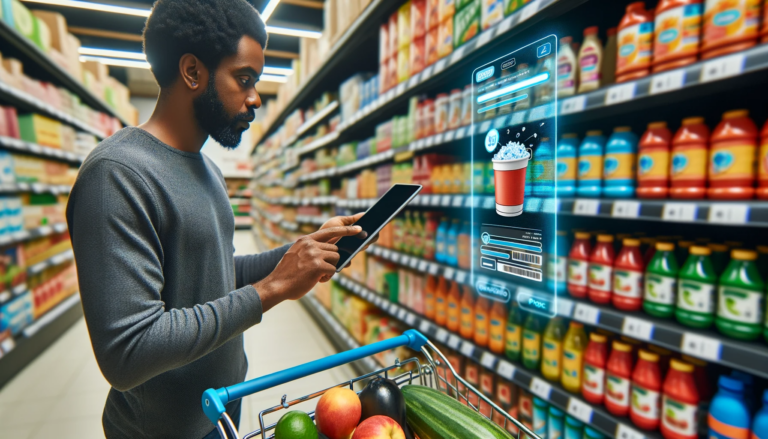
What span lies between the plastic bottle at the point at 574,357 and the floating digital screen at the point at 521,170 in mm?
193

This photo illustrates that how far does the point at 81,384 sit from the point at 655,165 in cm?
376

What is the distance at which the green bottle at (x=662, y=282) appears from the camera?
127cm

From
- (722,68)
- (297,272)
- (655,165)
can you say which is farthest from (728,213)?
(297,272)

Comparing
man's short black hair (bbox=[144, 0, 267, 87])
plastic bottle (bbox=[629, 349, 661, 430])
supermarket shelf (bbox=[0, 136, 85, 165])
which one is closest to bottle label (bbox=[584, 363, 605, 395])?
plastic bottle (bbox=[629, 349, 661, 430])

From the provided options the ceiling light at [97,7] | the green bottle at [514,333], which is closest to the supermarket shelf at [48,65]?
the ceiling light at [97,7]

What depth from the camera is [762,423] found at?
3.43ft

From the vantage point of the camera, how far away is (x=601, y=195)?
4.69 feet

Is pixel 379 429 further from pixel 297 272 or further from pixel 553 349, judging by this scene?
pixel 553 349

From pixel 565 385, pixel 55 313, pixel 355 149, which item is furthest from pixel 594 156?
pixel 55 313

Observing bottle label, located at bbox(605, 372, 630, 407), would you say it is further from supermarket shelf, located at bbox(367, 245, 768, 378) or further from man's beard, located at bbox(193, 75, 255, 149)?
man's beard, located at bbox(193, 75, 255, 149)

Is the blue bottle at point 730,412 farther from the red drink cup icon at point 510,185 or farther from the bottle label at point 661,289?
the red drink cup icon at point 510,185

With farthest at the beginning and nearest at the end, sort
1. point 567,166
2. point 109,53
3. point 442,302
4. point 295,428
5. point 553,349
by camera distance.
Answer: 1. point 109,53
2. point 442,302
3. point 553,349
4. point 567,166
5. point 295,428

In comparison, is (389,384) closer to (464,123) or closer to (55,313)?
(464,123)

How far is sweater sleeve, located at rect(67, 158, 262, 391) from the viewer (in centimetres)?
75
